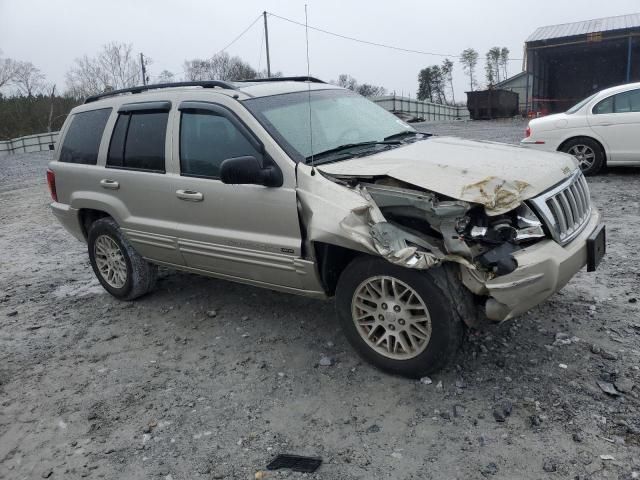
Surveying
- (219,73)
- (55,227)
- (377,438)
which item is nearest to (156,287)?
(377,438)

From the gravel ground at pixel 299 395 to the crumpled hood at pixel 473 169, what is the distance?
1110 millimetres

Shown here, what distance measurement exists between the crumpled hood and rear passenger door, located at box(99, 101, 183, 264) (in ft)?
5.04

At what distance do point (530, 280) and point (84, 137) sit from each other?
4.19 metres

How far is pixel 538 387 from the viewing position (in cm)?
319

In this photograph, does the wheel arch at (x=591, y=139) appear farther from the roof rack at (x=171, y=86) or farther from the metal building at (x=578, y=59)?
the metal building at (x=578, y=59)

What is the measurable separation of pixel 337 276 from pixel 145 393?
147 centimetres

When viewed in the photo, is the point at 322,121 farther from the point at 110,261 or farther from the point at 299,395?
the point at 110,261

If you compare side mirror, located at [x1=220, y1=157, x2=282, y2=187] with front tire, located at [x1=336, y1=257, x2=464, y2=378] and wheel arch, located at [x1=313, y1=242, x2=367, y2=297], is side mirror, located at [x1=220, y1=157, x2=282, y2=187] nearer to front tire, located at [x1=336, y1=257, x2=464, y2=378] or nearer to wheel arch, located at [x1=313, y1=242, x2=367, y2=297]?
wheel arch, located at [x1=313, y1=242, x2=367, y2=297]

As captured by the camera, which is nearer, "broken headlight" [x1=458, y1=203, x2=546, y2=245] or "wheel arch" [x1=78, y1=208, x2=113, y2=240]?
"broken headlight" [x1=458, y1=203, x2=546, y2=245]

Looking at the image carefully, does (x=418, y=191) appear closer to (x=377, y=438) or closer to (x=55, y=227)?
(x=377, y=438)

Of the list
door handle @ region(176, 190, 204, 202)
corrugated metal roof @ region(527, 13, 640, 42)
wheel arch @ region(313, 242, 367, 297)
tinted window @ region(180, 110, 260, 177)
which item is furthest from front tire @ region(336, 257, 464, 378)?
corrugated metal roof @ region(527, 13, 640, 42)

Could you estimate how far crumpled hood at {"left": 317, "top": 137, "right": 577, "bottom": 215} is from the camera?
2996 mm

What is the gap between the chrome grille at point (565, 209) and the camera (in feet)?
10.3

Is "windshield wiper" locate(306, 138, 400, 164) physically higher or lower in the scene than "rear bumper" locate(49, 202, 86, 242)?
higher
